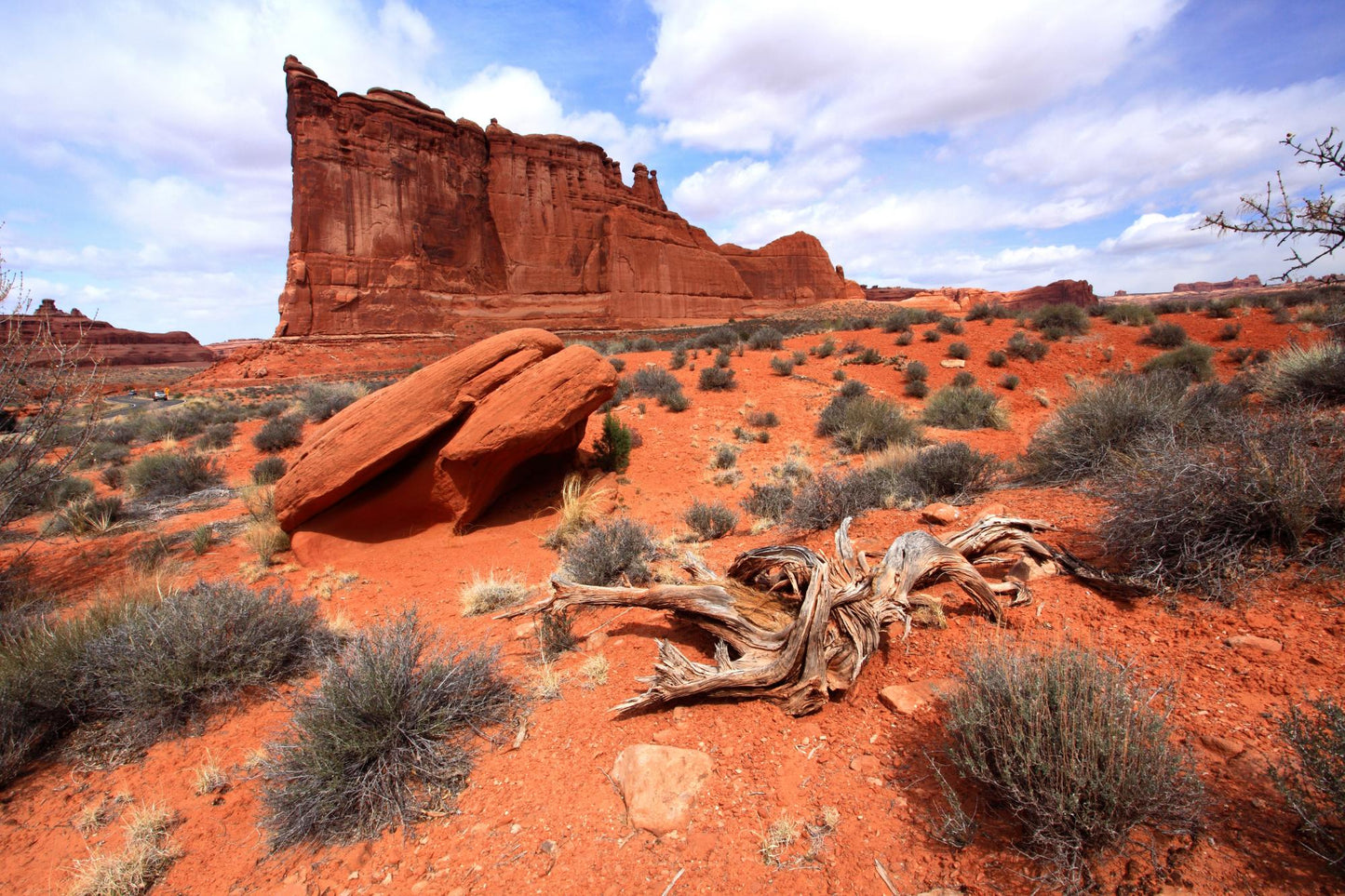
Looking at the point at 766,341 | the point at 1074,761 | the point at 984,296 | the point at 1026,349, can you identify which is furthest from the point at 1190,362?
the point at 984,296

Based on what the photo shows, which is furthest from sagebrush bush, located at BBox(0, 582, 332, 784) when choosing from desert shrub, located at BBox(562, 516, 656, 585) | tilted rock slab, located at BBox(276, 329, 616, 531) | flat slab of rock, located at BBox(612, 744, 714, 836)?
flat slab of rock, located at BBox(612, 744, 714, 836)

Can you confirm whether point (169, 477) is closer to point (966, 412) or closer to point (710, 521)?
point (710, 521)

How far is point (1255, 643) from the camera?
8.31ft

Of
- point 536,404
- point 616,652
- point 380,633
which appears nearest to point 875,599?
point 616,652

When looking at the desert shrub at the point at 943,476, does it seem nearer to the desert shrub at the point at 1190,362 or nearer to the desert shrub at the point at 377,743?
the desert shrub at the point at 377,743

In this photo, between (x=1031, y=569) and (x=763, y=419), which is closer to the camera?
(x=1031, y=569)

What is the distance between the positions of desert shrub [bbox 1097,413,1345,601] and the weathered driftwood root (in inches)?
21.7

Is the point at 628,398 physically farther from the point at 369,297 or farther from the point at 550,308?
the point at 550,308

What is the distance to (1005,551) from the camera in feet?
12.6

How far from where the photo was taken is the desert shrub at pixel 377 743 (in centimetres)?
259

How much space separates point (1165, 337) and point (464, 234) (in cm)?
4584

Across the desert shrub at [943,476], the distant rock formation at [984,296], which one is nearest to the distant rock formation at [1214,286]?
the distant rock formation at [984,296]

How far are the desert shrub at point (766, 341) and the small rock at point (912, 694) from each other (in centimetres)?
1571

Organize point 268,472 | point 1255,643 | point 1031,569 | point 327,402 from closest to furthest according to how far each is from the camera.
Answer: point 1255,643 < point 1031,569 < point 268,472 < point 327,402
